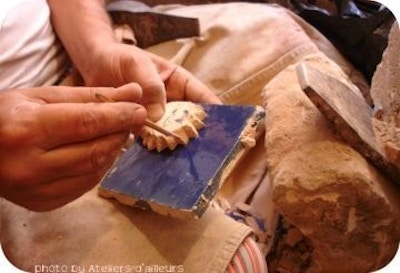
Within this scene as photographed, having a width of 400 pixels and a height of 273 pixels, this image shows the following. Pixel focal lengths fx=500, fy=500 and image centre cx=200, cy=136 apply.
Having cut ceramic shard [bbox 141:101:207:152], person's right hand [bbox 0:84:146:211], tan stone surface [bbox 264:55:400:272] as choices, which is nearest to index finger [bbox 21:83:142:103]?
person's right hand [bbox 0:84:146:211]

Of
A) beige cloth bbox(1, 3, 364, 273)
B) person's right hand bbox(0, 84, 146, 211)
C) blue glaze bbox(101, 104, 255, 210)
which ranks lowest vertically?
beige cloth bbox(1, 3, 364, 273)

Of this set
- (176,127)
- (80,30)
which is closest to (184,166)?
(176,127)

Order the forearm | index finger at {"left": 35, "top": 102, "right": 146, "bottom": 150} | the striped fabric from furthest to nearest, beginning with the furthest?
the forearm < the striped fabric < index finger at {"left": 35, "top": 102, "right": 146, "bottom": 150}

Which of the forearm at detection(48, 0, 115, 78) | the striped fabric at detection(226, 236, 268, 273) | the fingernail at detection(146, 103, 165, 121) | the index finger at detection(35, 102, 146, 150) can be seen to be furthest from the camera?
the forearm at detection(48, 0, 115, 78)

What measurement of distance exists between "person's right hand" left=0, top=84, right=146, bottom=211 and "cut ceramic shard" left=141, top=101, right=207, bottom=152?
105 mm

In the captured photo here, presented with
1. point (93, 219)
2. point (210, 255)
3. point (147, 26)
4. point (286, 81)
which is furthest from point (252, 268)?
point (147, 26)

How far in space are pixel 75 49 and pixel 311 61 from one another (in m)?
0.48

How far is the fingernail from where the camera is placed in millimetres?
863

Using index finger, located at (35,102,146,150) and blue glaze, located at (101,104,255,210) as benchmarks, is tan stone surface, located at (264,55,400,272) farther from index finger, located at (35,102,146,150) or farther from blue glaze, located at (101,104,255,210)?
index finger, located at (35,102,146,150)

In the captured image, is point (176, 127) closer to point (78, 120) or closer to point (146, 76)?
point (146, 76)

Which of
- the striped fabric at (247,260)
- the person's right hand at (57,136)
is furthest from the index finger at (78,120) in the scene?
the striped fabric at (247,260)

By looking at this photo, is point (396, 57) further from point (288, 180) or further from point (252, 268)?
point (252, 268)

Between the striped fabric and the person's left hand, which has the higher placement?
the person's left hand

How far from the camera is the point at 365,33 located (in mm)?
1090
